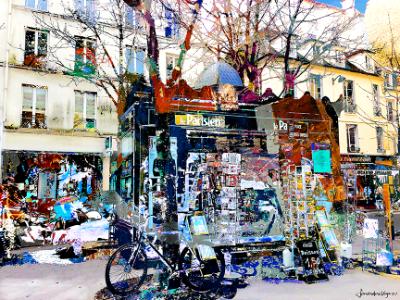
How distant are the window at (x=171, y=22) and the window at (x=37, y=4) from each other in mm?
5674

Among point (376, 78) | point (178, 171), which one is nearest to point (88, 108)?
point (178, 171)

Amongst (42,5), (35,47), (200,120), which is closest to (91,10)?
A: (42,5)

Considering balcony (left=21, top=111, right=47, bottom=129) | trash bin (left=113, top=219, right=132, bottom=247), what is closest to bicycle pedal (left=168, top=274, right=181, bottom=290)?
trash bin (left=113, top=219, right=132, bottom=247)

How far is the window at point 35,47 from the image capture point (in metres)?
15.3

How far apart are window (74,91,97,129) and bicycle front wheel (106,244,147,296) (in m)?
11.0

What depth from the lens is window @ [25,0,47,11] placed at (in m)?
15.7

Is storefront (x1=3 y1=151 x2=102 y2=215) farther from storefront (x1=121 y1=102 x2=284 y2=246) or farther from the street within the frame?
storefront (x1=121 y1=102 x2=284 y2=246)

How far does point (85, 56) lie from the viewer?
16.0 m

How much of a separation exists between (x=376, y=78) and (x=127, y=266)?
25.1 m

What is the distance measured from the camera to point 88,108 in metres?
16.2

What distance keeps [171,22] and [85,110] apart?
223 inches

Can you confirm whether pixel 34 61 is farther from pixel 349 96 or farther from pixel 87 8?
pixel 349 96

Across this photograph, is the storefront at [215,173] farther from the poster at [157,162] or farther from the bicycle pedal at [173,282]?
the bicycle pedal at [173,282]

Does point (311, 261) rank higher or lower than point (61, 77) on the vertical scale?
lower
